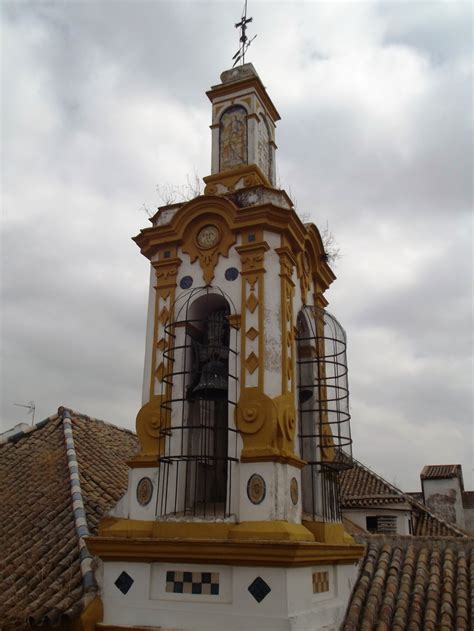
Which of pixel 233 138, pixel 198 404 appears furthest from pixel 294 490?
pixel 233 138

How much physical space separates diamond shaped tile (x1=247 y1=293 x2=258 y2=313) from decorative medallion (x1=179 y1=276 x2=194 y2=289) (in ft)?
3.24

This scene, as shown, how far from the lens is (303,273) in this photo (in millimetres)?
8695

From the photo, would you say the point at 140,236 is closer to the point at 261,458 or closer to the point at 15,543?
the point at 261,458

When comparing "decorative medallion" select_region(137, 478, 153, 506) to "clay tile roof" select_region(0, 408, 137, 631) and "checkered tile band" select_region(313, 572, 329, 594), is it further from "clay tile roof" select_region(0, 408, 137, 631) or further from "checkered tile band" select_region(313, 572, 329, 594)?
"checkered tile band" select_region(313, 572, 329, 594)

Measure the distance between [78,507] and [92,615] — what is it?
2.40 metres

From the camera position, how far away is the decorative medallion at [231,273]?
7855 mm

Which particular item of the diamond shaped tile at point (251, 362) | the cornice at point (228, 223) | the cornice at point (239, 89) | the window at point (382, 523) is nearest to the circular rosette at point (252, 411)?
the diamond shaped tile at point (251, 362)

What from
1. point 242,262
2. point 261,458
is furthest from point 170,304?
point 261,458

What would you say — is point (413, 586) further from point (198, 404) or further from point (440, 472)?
point (440, 472)

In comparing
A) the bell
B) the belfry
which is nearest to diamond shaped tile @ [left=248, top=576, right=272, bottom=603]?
the belfry

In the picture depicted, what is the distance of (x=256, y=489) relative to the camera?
664 cm

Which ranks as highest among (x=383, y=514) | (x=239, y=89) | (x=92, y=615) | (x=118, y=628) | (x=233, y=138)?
(x=239, y=89)

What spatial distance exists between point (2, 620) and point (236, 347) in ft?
14.0

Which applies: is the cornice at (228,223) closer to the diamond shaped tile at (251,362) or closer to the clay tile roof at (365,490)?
the diamond shaped tile at (251,362)
